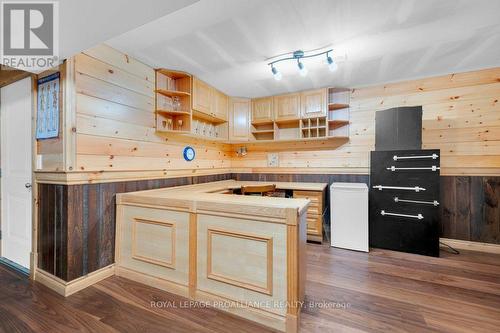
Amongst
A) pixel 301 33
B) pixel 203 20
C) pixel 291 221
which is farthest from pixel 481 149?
pixel 203 20

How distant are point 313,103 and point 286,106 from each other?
1.43 feet

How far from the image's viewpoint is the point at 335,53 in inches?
93.4

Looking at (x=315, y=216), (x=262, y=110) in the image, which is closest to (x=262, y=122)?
(x=262, y=110)

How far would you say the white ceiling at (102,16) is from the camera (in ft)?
4.17

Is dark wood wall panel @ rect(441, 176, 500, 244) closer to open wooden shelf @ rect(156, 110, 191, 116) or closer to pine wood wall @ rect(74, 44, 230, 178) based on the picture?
open wooden shelf @ rect(156, 110, 191, 116)

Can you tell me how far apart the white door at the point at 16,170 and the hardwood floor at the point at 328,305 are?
0.30 m

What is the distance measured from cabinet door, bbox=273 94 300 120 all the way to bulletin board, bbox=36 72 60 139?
2.79 meters

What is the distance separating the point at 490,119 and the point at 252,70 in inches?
124

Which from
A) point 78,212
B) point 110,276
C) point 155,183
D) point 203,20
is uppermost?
point 203,20

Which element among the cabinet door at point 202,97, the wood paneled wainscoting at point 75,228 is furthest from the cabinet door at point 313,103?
the wood paneled wainscoting at point 75,228

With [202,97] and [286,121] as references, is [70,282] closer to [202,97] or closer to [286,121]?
[202,97]

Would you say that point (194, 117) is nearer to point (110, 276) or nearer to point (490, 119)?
point (110, 276)

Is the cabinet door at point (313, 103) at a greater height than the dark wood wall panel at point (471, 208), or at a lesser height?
greater

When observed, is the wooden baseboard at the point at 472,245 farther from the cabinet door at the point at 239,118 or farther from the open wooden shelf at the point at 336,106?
the cabinet door at the point at 239,118
